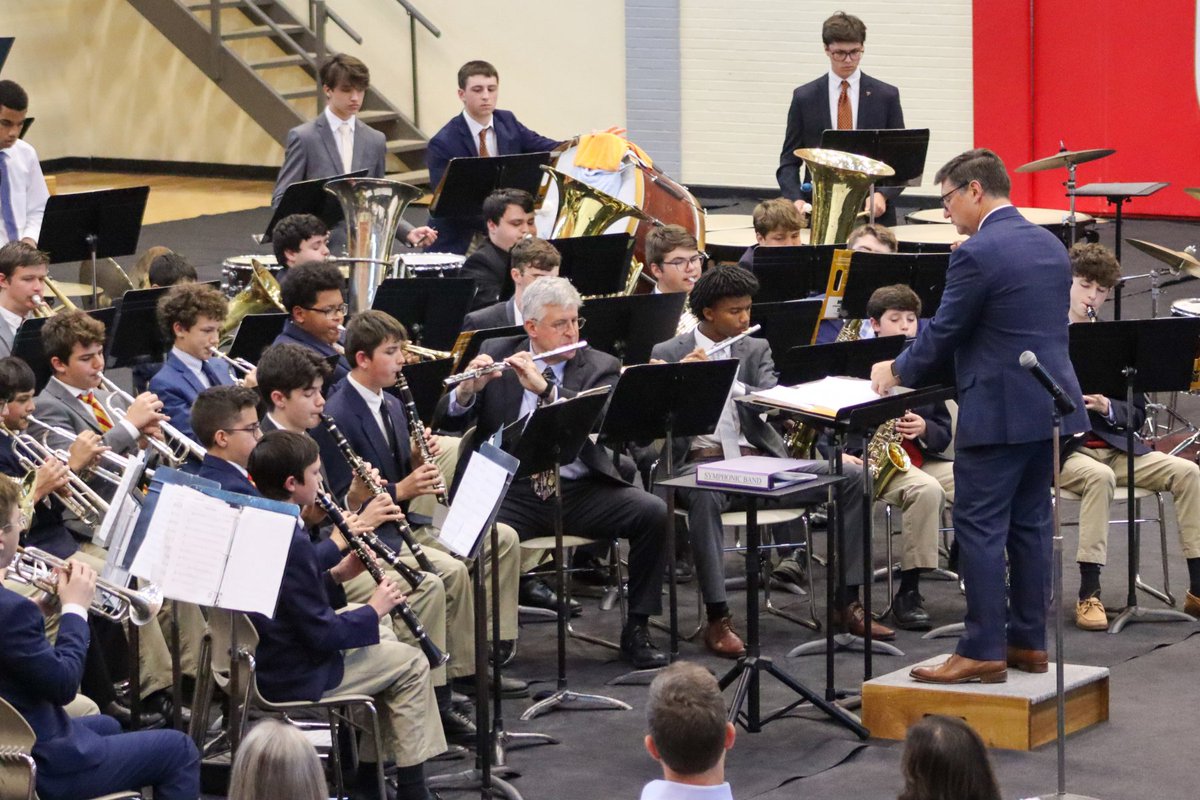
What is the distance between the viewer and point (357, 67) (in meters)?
8.58

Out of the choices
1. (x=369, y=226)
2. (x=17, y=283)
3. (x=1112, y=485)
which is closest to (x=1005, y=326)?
(x=1112, y=485)

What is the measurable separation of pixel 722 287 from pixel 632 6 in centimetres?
813

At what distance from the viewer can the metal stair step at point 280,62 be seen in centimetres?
1407

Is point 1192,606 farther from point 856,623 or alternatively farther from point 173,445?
point 173,445

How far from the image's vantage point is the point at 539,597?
6.72 m

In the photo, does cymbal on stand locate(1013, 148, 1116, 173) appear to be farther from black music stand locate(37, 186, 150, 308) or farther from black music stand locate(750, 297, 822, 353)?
black music stand locate(37, 186, 150, 308)

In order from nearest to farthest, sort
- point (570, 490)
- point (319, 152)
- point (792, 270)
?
point (570, 490), point (792, 270), point (319, 152)

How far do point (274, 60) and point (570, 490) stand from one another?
29.5 ft

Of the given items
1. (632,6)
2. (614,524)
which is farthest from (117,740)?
(632,6)

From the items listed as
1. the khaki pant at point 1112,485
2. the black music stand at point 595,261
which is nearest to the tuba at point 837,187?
the black music stand at point 595,261

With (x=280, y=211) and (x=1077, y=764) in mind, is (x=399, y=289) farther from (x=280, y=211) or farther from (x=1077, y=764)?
(x=1077, y=764)

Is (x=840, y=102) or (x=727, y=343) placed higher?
(x=840, y=102)

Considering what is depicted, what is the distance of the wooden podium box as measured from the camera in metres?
5.21

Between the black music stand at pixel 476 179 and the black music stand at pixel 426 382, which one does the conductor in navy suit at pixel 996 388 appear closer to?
the black music stand at pixel 426 382
